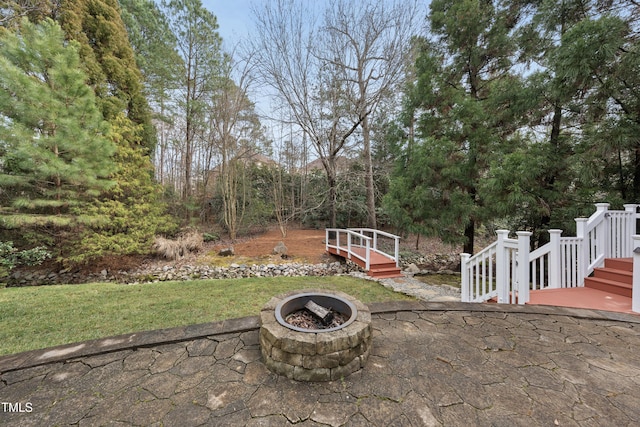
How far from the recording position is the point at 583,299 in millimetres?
3039

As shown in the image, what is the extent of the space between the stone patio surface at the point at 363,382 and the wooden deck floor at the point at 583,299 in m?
0.48

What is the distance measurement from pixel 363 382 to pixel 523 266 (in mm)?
2642

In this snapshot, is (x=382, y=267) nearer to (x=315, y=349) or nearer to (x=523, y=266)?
(x=523, y=266)

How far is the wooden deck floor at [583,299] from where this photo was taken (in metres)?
2.82

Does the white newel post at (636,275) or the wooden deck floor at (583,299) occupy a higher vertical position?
the white newel post at (636,275)

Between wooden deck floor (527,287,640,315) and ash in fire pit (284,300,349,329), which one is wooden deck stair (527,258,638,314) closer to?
wooden deck floor (527,287,640,315)

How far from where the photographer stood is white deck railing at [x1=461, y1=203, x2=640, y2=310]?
3168 millimetres

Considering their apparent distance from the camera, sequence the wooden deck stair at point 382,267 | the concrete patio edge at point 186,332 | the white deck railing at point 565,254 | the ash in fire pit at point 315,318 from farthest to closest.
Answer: the wooden deck stair at point 382,267 → the white deck railing at point 565,254 → the ash in fire pit at point 315,318 → the concrete patio edge at point 186,332

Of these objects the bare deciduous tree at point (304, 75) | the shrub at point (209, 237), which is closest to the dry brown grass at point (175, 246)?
the shrub at point (209, 237)

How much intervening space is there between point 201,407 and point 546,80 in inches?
271

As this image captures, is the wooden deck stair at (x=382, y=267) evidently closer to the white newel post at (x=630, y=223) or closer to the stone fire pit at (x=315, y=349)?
the white newel post at (x=630, y=223)

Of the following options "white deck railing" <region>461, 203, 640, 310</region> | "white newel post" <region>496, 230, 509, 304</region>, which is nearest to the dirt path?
"white deck railing" <region>461, 203, 640, 310</region>

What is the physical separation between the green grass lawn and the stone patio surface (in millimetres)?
869

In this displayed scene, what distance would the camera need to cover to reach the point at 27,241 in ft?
18.2
